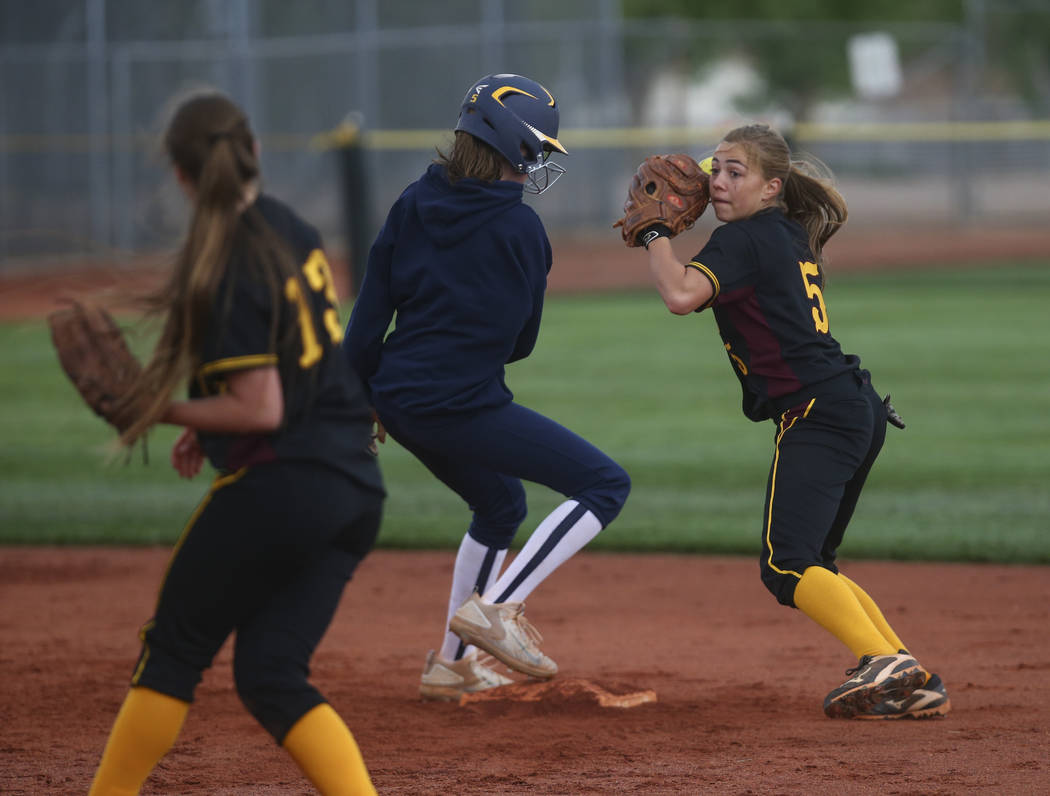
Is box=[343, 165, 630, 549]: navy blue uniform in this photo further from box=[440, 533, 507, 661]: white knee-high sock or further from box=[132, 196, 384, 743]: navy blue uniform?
box=[132, 196, 384, 743]: navy blue uniform

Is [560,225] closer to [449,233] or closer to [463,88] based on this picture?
[463,88]

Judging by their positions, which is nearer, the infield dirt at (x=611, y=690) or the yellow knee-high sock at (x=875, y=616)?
the infield dirt at (x=611, y=690)

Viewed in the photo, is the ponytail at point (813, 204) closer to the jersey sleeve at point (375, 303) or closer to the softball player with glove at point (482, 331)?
the softball player with glove at point (482, 331)

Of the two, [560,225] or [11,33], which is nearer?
[11,33]

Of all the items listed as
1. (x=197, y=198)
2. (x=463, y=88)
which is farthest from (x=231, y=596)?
(x=463, y=88)

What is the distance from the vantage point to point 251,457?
3.13 m

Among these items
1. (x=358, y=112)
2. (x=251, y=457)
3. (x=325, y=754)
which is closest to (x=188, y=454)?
(x=251, y=457)

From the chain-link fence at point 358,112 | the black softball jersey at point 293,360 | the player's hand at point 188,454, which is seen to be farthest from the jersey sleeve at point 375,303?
the chain-link fence at point 358,112

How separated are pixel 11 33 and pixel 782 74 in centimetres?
2377

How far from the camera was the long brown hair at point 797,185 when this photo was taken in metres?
4.57

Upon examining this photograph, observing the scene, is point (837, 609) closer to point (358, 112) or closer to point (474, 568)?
point (474, 568)

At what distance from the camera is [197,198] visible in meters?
3.05

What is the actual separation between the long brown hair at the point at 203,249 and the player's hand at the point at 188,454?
31cm

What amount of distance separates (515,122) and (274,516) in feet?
5.76
